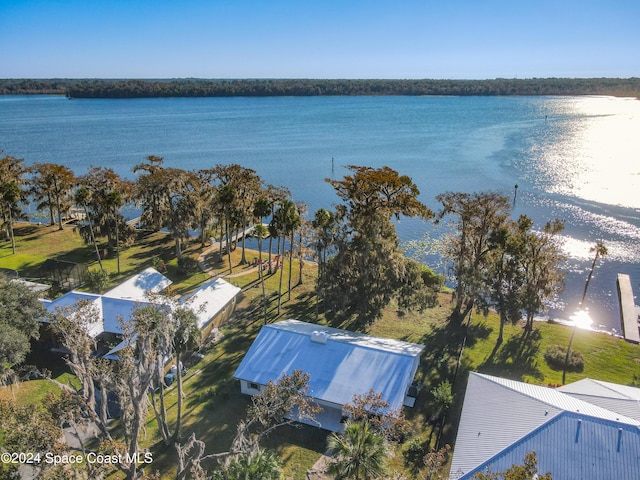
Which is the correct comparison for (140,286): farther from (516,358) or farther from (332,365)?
(516,358)

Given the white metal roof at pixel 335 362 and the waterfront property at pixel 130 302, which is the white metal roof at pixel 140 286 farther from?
the white metal roof at pixel 335 362

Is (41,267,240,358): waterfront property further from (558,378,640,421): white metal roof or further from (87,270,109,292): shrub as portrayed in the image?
(558,378,640,421): white metal roof

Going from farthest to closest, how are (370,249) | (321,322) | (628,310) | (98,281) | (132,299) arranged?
(628,310) → (98,281) → (321,322) → (132,299) → (370,249)

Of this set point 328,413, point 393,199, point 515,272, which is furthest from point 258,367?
point 515,272

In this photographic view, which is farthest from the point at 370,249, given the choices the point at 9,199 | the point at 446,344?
the point at 9,199

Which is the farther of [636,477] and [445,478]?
[445,478]

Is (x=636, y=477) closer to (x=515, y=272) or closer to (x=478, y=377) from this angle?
(x=478, y=377)

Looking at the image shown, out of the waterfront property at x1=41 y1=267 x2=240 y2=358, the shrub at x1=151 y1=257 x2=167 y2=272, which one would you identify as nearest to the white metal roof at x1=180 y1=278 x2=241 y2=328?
the waterfront property at x1=41 y1=267 x2=240 y2=358
